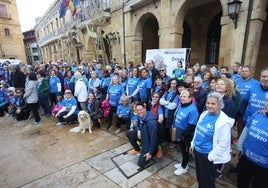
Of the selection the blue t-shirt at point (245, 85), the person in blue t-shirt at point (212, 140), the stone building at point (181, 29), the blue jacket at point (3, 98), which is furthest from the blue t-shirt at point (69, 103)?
the stone building at point (181, 29)

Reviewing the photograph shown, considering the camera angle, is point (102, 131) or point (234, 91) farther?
point (102, 131)

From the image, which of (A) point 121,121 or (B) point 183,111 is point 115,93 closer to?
(A) point 121,121

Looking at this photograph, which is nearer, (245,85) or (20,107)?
(245,85)

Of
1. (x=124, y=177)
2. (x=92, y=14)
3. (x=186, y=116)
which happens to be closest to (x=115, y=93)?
(x=124, y=177)

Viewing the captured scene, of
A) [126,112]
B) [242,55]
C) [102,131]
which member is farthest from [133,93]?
[242,55]

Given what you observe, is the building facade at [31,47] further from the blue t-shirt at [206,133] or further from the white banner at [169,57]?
the blue t-shirt at [206,133]

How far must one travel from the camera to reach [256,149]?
1885mm

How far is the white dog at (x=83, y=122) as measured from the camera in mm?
4686

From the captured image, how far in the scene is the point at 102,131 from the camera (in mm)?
4875

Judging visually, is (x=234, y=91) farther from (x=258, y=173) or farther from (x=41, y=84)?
(x=41, y=84)

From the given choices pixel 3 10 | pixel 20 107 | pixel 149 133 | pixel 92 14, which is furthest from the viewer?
pixel 3 10

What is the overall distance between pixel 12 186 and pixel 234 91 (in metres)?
3.96

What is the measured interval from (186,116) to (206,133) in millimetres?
688

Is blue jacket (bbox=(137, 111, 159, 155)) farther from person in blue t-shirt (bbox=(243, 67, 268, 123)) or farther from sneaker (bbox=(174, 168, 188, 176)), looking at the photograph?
person in blue t-shirt (bbox=(243, 67, 268, 123))
